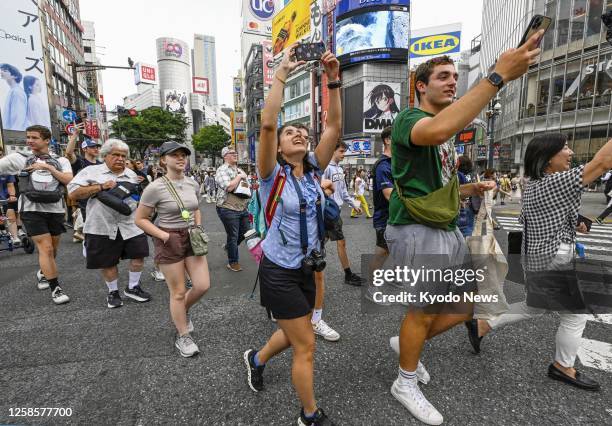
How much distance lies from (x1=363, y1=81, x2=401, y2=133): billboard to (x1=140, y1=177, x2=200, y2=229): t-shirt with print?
132 ft

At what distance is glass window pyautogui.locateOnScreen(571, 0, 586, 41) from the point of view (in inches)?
1032

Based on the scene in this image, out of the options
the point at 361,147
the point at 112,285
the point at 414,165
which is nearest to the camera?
the point at 414,165

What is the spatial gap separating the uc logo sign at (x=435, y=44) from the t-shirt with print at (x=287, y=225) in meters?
50.2

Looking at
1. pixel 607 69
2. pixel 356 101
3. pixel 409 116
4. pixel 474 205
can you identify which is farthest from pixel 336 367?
pixel 356 101

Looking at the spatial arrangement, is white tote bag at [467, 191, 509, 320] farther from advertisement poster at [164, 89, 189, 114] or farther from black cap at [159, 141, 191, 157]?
advertisement poster at [164, 89, 189, 114]

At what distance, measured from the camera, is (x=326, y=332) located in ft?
10.2

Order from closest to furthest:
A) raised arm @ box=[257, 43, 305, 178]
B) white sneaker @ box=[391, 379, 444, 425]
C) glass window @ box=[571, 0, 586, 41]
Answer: raised arm @ box=[257, 43, 305, 178] → white sneaker @ box=[391, 379, 444, 425] → glass window @ box=[571, 0, 586, 41]

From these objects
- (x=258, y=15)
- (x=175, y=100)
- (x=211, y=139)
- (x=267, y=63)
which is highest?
(x=258, y=15)

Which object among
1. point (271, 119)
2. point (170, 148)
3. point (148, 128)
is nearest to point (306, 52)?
point (271, 119)

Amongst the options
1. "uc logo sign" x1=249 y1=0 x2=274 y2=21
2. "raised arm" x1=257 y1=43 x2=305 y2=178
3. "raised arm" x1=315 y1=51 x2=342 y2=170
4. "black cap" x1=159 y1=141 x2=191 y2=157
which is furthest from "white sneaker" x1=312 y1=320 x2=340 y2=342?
"uc logo sign" x1=249 y1=0 x2=274 y2=21

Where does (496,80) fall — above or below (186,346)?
above

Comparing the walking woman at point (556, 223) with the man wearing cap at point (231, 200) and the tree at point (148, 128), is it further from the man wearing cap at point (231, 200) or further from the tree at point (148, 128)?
the tree at point (148, 128)

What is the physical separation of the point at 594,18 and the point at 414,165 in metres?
35.9

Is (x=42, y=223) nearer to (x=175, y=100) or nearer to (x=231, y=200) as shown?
(x=231, y=200)
